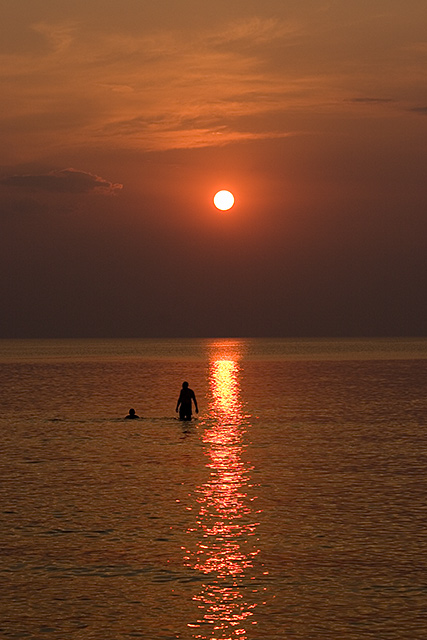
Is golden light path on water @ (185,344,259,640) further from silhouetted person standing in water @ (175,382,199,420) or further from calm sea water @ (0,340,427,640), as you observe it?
silhouetted person standing in water @ (175,382,199,420)

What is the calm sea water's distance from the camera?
17281 mm

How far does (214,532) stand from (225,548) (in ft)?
5.80

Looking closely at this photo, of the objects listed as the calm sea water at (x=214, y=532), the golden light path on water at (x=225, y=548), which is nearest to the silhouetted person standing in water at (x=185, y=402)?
the calm sea water at (x=214, y=532)

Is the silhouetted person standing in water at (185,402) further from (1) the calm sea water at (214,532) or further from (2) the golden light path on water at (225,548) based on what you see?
(2) the golden light path on water at (225,548)

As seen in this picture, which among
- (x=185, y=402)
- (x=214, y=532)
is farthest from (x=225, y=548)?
(x=185, y=402)

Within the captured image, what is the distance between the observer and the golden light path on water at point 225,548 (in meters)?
17.0

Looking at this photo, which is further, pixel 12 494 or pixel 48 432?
pixel 48 432

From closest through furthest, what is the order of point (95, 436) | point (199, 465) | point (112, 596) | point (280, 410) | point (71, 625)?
point (71, 625) → point (112, 596) → point (199, 465) → point (95, 436) → point (280, 410)

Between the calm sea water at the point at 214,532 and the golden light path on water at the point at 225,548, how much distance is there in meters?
0.05

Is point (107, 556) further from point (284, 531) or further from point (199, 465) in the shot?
point (199, 465)

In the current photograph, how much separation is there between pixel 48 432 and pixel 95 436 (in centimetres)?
365

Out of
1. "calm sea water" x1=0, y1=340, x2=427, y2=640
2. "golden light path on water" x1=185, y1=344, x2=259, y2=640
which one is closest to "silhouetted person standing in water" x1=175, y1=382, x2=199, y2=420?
"calm sea water" x1=0, y1=340, x2=427, y2=640

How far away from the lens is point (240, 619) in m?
17.1

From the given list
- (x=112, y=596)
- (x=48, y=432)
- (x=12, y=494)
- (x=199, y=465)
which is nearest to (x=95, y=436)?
(x=48, y=432)
